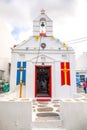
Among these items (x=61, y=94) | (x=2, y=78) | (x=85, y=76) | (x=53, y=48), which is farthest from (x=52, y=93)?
(x=85, y=76)

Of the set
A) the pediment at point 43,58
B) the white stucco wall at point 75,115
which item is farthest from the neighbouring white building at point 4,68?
the white stucco wall at point 75,115

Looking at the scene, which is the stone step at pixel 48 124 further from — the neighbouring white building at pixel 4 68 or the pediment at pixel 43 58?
the neighbouring white building at pixel 4 68

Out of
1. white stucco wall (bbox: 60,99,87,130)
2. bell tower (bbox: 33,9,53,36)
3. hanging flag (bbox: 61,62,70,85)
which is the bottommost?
white stucco wall (bbox: 60,99,87,130)

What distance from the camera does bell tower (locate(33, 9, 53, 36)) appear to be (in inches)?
386

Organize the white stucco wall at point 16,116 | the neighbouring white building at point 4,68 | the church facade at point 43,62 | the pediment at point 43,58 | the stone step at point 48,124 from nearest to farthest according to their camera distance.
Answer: the white stucco wall at point 16,116 < the stone step at point 48,124 < the church facade at point 43,62 < the pediment at point 43,58 < the neighbouring white building at point 4,68

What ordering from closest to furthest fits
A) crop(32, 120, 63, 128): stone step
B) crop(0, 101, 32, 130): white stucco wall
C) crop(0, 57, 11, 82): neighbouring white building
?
crop(0, 101, 32, 130): white stucco wall → crop(32, 120, 63, 128): stone step → crop(0, 57, 11, 82): neighbouring white building

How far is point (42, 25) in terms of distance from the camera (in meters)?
9.90

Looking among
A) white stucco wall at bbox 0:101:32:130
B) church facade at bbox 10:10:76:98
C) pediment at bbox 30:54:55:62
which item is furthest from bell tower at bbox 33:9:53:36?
white stucco wall at bbox 0:101:32:130

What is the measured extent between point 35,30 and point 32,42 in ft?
3.22

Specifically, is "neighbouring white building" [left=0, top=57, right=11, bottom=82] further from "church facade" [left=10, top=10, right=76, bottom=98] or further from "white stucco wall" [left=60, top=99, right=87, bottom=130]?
"white stucco wall" [left=60, top=99, right=87, bottom=130]

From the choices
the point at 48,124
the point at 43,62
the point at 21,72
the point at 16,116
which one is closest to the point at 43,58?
the point at 43,62

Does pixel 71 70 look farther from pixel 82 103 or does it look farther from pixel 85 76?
pixel 85 76

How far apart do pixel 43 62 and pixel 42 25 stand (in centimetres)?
296

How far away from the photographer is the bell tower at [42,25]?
32.1ft
